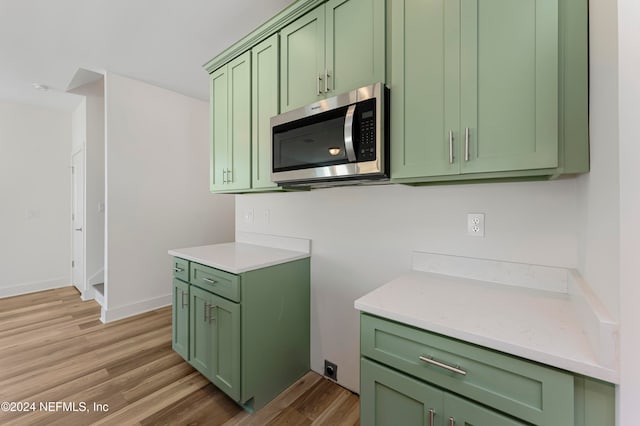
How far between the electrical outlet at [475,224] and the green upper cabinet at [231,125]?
4.62 feet

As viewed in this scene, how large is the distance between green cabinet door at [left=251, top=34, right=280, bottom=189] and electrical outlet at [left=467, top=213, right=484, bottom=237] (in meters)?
1.16

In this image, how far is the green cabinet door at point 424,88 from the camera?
1.10 metres

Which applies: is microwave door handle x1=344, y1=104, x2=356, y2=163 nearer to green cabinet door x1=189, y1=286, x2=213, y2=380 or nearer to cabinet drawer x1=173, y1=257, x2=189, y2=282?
green cabinet door x1=189, y1=286, x2=213, y2=380

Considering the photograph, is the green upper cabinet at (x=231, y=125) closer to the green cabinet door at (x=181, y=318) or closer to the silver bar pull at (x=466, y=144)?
the green cabinet door at (x=181, y=318)

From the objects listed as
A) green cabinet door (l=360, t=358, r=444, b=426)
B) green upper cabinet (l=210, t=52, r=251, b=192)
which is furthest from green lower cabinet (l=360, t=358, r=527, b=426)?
green upper cabinet (l=210, t=52, r=251, b=192)

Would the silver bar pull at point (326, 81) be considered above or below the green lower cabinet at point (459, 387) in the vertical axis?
above

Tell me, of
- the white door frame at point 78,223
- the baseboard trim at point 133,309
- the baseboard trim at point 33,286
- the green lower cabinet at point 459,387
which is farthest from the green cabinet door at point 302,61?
the baseboard trim at point 33,286

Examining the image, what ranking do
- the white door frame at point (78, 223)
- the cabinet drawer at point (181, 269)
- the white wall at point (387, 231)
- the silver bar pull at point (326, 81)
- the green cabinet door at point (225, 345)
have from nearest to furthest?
the white wall at point (387, 231) < the silver bar pull at point (326, 81) < the green cabinet door at point (225, 345) < the cabinet drawer at point (181, 269) < the white door frame at point (78, 223)

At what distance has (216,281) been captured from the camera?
175cm

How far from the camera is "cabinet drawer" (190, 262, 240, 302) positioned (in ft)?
5.32

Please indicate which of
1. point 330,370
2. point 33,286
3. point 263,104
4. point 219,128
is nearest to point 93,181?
point 33,286

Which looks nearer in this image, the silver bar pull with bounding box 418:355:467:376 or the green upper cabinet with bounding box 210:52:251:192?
the silver bar pull with bounding box 418:355:467:376

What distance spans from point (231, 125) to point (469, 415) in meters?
2.13

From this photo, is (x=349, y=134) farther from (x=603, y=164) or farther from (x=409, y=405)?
(x=409, y=405)
